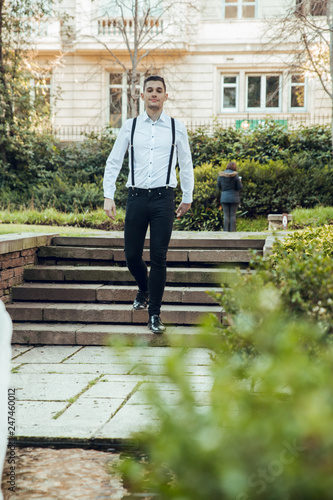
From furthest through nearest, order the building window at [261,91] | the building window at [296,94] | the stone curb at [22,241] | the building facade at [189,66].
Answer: the building window at [261,91], the building window at [296,94], the building facade at [189,66], the stone curb at [22,241]

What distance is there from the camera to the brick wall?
6793mm

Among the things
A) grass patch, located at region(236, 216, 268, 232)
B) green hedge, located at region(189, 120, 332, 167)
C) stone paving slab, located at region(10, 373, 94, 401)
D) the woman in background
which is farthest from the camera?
green hedge, located at region(189, 120, 332, 167)

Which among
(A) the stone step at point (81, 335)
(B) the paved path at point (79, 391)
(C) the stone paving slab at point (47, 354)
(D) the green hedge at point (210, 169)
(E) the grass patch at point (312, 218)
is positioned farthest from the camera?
(D) the green hedge at point (210, 169)

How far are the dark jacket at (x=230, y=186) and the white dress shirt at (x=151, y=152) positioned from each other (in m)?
7.22

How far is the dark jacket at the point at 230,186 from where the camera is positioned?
13.1 m

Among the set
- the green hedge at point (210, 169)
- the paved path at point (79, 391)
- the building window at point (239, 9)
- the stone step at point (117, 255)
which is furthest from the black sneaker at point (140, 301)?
the building window at point (239, 9)

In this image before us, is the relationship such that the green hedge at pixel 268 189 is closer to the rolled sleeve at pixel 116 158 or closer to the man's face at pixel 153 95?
the rolled sleeve at pixel 116 158

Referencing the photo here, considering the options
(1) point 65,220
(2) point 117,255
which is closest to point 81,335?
(2) point 117,255

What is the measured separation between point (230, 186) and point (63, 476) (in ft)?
35.3

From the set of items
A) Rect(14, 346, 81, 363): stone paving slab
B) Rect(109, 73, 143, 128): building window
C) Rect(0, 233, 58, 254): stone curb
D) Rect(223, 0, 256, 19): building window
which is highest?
Rect(223, 0, 256, 19): building window

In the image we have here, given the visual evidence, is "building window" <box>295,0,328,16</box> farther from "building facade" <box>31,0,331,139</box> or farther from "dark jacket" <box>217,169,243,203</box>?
"building facade" <box>31,0,331,139</box>

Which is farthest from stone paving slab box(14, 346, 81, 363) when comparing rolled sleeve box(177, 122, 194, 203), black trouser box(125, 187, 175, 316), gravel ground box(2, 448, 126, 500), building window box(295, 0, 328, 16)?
building window box(295, 0, 328, 16)

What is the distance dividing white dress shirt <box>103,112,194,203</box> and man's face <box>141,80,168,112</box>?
11 centimetres

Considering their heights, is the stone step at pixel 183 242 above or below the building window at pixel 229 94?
below
